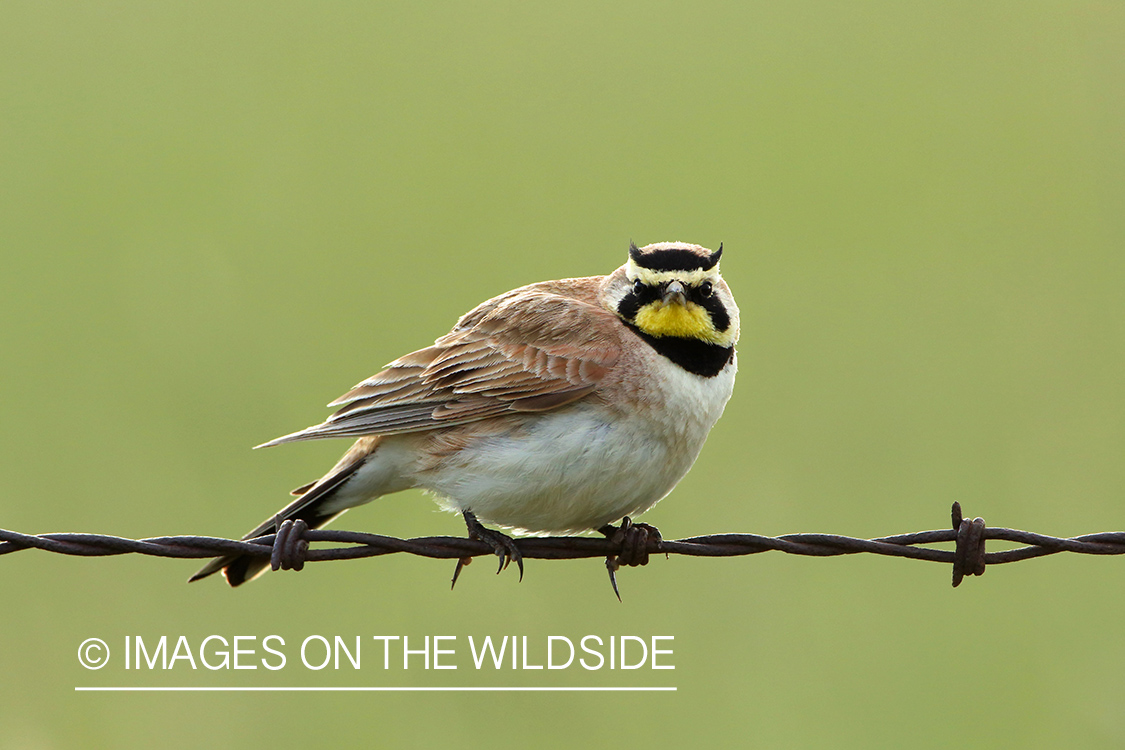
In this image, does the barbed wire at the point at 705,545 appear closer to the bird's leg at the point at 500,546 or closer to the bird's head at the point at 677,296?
the bird's leg at the point at 500,546

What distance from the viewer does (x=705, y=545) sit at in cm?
524

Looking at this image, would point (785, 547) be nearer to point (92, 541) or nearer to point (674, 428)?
point (674, 428)

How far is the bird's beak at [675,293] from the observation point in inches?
251

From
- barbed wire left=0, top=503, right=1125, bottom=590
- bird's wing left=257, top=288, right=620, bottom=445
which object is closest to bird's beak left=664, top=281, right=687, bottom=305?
bird's wing left=257, top=288, right=620, bottom=445

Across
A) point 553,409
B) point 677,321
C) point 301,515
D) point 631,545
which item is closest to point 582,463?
point 553,409

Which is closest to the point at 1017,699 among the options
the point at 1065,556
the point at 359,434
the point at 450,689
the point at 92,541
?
the point at 1065,556

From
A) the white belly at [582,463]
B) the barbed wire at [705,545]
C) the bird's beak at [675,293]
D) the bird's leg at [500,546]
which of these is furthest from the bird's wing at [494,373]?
the barbed wire at [705,545]

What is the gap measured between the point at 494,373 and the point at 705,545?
1.74 metres

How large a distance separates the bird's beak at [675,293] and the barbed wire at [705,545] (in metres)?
1.45

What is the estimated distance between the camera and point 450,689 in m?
8.93

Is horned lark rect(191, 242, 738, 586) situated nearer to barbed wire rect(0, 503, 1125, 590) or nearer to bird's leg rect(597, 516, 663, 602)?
bird's leg rect(597, 516, 663, 602)

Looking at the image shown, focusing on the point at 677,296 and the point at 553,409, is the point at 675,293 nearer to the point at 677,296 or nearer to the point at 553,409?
the point at 677,296

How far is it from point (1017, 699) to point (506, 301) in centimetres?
513

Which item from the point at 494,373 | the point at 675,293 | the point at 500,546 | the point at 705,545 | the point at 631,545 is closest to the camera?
the point at 705,545
